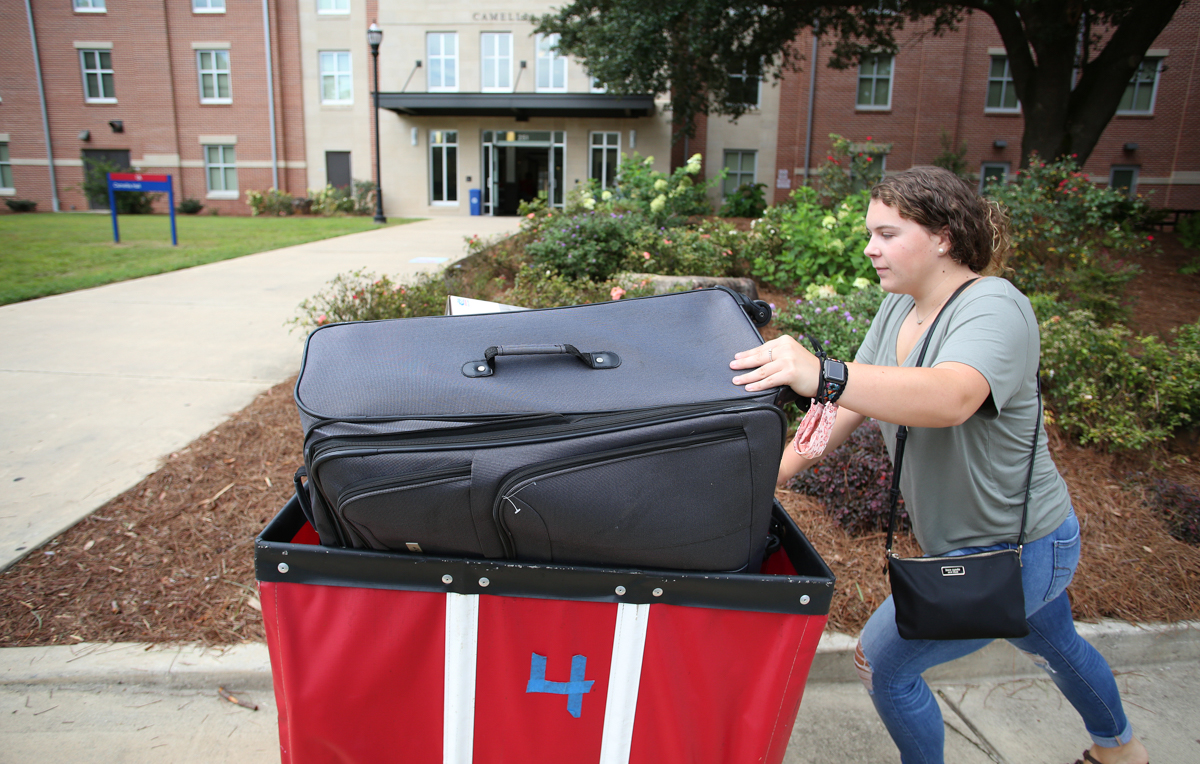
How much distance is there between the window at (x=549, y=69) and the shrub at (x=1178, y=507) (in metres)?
24.9

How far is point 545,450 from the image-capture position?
1.11 meters

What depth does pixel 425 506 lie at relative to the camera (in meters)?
1.16

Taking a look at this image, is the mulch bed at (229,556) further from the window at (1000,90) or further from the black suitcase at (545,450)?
the window at (1000,90)

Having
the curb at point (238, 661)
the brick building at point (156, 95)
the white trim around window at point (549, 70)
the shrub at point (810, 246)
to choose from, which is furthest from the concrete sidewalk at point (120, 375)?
the brick building at point (156, 95)

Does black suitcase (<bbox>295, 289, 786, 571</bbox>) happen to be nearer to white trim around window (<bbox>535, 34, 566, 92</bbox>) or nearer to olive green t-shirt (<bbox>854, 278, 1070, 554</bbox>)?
olive green t-shirt (<bbox>854, 278, 1070, 554</bbox>)

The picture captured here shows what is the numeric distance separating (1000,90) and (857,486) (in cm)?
2668

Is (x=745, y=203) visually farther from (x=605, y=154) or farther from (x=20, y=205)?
(x=20, y=205)

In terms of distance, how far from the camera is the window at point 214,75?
2639 cm

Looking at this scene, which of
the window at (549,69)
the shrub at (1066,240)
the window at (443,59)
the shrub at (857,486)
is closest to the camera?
the shrub at (857,486)

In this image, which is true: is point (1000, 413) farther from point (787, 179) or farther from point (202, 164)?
point (202, 164)

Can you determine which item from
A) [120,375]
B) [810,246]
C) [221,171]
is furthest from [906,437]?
[221,171]

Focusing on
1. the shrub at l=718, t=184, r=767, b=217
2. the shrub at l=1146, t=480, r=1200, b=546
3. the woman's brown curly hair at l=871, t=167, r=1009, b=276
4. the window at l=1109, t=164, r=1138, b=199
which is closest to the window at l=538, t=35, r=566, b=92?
the shrub at l=718, t=184, r=767, b=217

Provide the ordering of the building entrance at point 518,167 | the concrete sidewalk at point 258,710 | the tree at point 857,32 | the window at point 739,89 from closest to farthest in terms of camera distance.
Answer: the concrete sidewalk at point 258,710 → the tree at point 857,32 → the window at point 739,89 → the building entrance at point 518,167

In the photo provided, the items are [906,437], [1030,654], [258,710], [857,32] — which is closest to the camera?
[906,437]
